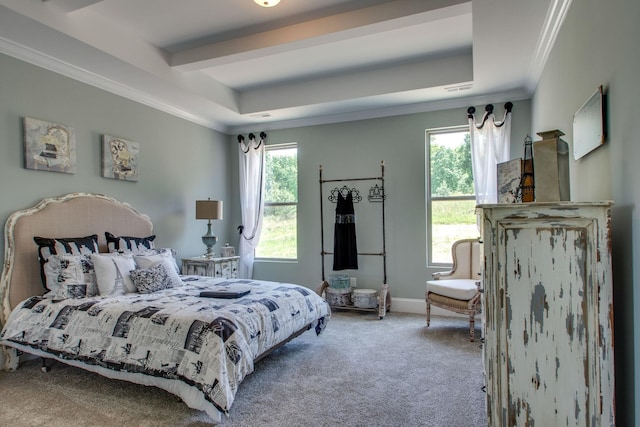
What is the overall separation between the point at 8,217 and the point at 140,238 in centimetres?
113

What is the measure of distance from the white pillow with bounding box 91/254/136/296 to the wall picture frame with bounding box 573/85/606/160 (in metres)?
3.46

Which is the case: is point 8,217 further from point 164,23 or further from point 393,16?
point 393,16

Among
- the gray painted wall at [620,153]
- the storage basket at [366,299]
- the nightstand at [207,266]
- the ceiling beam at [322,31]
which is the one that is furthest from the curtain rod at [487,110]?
the nightstand at [207,266]

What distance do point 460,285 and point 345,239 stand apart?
157cm

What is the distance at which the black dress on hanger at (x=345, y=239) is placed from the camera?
491 cm

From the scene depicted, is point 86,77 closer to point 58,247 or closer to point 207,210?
point 58,247

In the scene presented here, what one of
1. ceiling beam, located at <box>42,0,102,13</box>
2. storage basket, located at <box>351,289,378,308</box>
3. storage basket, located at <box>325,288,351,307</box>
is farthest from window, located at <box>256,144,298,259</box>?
ceiling beam, located at <box>42,0,102,13</box>

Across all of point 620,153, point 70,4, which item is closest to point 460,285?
point 620,153

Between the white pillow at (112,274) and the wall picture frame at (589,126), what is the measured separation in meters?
3.46

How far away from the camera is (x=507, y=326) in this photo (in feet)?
5.35

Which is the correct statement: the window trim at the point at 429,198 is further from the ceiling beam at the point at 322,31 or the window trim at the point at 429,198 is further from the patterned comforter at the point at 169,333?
the patterned comforter at the point at 169,333

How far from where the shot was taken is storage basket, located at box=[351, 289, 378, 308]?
15.4 ft

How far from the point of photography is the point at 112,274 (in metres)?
3.19

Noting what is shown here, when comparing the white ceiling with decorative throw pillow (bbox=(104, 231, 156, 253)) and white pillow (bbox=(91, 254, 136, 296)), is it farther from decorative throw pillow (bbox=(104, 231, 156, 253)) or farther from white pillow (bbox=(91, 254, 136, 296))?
white pillow (bbox=(91, 254, 136, 296))
